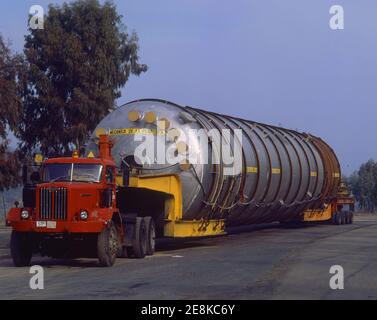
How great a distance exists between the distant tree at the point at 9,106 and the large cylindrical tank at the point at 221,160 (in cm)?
1555

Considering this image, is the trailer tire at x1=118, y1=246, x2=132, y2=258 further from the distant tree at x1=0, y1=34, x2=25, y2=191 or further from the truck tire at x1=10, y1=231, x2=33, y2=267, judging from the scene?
the distant tree at x1=0, y1=34, x2=25, y2=191

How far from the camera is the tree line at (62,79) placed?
40656 mm

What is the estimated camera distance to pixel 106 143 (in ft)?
62.6

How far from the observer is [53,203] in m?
16.1

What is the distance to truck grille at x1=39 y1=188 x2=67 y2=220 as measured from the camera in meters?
16.0

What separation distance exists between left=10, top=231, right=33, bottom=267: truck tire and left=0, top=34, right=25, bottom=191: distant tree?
894 inches

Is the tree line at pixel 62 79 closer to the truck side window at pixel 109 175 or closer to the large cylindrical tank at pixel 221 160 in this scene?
the large cylindrical tank at pixel 221 160

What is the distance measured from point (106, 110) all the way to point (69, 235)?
25.9 metres

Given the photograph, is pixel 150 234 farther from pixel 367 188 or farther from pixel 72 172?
pixel 367 188

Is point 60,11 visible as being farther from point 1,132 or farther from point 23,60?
point 1,132

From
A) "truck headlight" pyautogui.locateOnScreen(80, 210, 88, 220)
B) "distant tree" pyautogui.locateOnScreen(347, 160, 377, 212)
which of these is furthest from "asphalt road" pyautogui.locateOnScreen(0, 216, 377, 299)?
"distant tree" pyautogui.locateOnScreen(347, 160, 377, 212)

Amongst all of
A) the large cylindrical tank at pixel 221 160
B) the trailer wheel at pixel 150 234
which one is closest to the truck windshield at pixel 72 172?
the trailer wheel at pixel 150 234

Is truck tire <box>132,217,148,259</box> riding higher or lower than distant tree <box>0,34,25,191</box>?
lower

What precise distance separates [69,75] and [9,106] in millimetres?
4251
